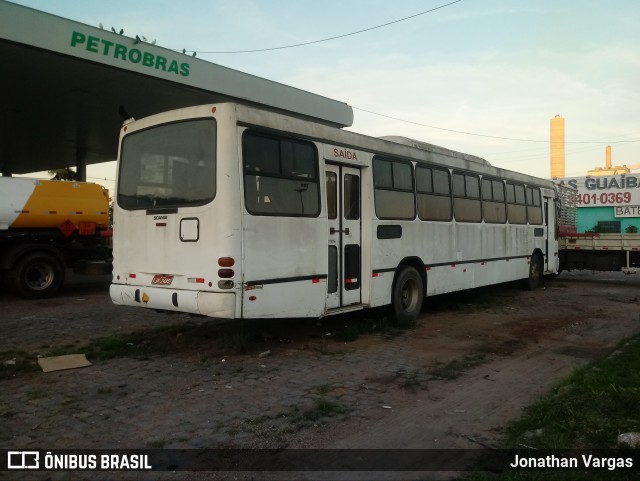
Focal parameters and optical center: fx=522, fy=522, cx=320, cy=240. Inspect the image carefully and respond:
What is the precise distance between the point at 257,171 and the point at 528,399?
13.0 feet

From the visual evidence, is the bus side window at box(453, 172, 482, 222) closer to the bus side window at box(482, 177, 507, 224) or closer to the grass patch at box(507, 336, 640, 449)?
the bus side window at box(482, 177, 507, 224)

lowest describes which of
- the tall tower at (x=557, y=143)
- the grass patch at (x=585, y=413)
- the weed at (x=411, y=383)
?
the weed at (x=411, y=383)

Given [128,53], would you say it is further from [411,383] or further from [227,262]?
[411,383]

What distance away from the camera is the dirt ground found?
4254mm

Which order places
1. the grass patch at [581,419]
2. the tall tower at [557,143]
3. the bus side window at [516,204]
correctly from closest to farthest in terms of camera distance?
the grass patch at [581,419]
the bus side window at [516,204]
the tall tower at [557,143]

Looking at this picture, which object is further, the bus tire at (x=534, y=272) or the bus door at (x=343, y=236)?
the bus tire at (x=534, y=272)

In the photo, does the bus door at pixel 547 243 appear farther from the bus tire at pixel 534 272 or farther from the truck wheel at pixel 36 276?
the truck wheel at pixel 36 276

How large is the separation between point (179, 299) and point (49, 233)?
7231 mm

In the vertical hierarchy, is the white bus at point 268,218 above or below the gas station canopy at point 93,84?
below

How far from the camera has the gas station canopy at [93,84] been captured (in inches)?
450

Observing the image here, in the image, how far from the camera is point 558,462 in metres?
3.68

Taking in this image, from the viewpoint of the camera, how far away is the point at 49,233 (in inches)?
472

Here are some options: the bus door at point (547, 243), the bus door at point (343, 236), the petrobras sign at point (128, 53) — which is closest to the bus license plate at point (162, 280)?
the bus door at point (343, 236)

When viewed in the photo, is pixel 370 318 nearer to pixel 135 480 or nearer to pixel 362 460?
pixel 362 460
